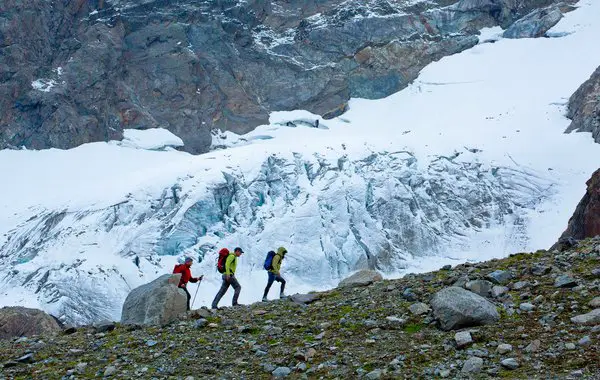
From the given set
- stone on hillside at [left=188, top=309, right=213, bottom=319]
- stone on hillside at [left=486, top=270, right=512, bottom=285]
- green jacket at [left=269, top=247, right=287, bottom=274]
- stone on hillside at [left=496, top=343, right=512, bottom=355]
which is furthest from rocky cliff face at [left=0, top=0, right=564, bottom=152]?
stone on hillside at [left=496, top=343, right=512, bottom=355]

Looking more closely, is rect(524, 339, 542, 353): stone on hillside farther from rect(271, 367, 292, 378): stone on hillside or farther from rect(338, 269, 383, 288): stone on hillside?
rect(338, 269, 383, 288): stone on hillside

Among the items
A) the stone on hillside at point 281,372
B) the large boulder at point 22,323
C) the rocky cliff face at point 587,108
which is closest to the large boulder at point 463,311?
the stone on hillside at point 281,372

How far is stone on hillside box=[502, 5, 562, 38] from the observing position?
8306 cm

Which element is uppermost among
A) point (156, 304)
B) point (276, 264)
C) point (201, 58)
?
point (201, 58)

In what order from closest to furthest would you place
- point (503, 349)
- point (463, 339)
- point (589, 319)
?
point (503, 349) < point (589, 319) < point (463, 339)

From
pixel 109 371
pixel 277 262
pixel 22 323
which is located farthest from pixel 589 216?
pixel 22 323

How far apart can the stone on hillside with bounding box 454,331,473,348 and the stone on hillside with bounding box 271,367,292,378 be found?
260cm

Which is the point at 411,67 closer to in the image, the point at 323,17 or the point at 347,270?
the point at 323,17

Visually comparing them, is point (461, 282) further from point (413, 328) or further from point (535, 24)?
point (535, 24)

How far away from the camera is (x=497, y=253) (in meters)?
48.8

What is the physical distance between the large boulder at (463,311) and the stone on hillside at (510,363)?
1.68 meters

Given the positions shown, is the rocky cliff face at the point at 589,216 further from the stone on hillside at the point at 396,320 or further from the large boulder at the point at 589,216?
the stone on hillside at the point at 396,320

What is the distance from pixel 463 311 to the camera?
41.3ft

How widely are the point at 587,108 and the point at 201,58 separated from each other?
41425mm
